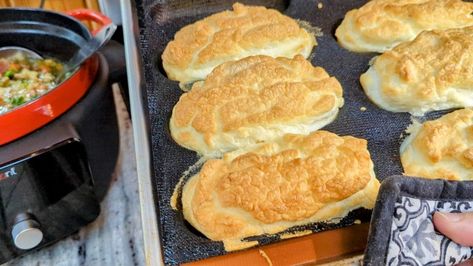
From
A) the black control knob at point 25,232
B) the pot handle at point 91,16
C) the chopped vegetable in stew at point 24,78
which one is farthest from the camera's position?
the pot handle at point 91,16

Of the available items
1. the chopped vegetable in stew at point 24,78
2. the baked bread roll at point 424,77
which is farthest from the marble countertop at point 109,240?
the baked bread roll at point 424,77

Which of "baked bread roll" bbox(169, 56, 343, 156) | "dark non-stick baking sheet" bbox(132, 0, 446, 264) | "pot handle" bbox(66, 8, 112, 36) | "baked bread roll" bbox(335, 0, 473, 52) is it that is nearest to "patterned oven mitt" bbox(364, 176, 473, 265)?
"dark non-stick baking sheet" bbox(132, 0, 446, 264)

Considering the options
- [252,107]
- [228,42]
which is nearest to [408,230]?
[252,107]

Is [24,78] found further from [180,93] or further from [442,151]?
[442,151]

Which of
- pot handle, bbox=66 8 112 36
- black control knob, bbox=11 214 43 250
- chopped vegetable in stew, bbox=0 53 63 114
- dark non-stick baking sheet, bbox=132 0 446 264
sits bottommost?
black control knob, bbox=11 214 43 250

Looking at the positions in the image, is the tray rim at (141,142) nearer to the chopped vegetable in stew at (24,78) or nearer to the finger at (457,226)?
the chopped vegetable in stew at (24,78)

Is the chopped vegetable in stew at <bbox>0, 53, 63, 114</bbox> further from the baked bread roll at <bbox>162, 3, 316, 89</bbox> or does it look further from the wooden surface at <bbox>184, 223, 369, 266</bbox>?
the wooden surface at <bbox>184, 223, 369, 266</bbox>

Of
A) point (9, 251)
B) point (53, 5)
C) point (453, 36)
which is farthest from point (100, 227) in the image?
point (453, 36)
